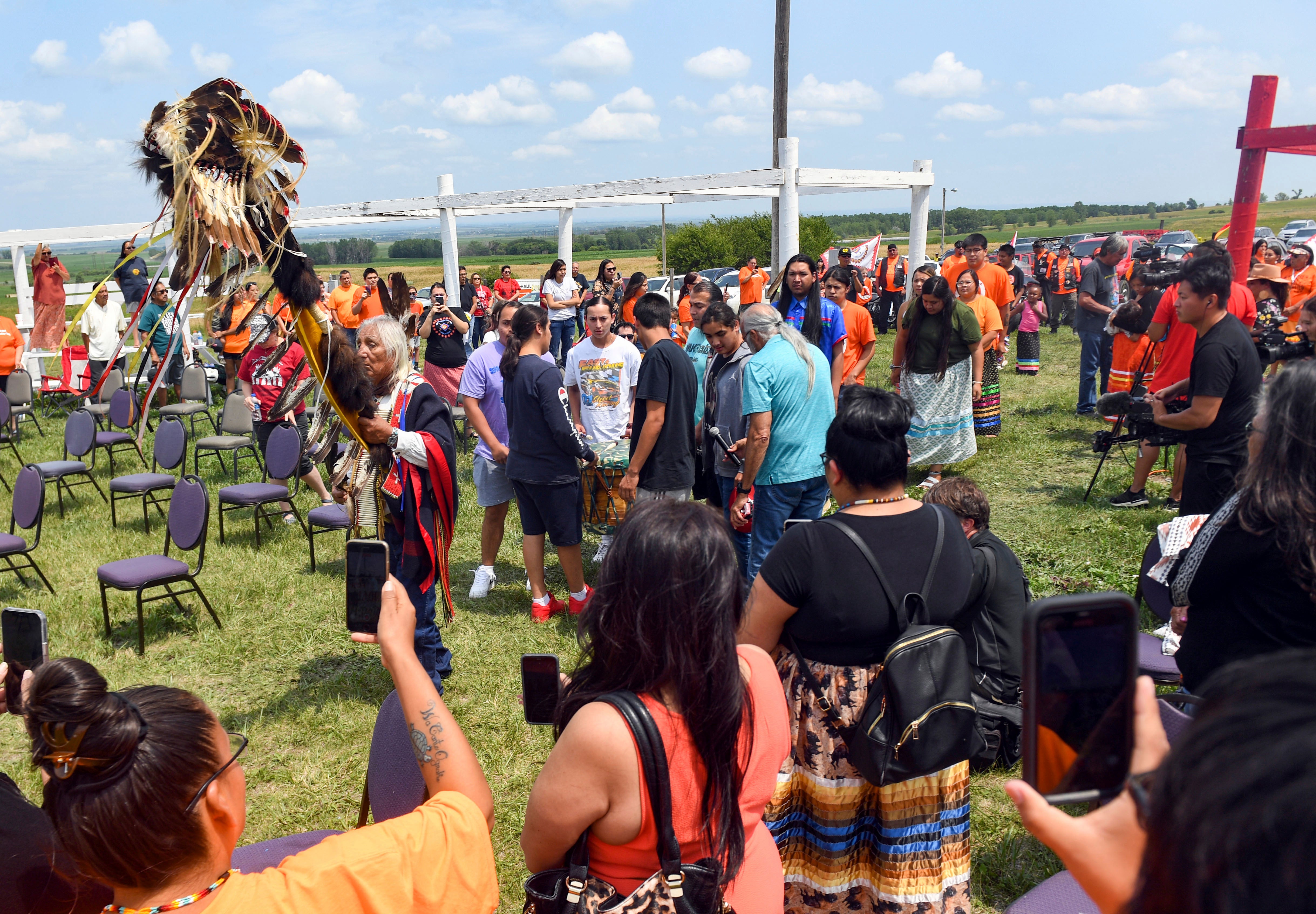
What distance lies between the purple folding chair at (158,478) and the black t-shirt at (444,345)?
→ 217cm

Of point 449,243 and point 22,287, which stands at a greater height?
point 449,243

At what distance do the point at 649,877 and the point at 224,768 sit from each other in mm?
718

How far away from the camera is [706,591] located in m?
1.58

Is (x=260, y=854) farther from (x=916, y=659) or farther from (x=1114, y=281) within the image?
(x=1114, y=281)

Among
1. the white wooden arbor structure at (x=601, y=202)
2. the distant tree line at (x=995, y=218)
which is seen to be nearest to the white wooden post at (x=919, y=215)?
the white wooden arbor structure at (x=601, y=202)

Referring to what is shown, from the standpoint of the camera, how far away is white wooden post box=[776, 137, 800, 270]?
28.5 feet

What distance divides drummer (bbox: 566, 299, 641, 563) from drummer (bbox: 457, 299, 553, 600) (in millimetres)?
470

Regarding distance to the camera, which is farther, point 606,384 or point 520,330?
point 606,384

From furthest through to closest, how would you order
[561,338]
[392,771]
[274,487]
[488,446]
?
[561,338] → [274,487] → [488,446] → [392,771]

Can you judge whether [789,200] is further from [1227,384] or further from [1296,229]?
[1296,229]

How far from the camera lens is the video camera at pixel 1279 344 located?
5.41m

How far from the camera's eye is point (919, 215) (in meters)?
10.6

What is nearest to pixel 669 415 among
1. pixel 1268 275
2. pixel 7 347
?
pixel 1268 275

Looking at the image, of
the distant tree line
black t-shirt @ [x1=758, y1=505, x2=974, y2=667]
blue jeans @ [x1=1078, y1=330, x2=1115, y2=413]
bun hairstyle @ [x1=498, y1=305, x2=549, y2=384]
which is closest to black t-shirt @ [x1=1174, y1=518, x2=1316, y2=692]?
black t-shirt @ [x1=758, y1=505, x2=974, y2=667]
